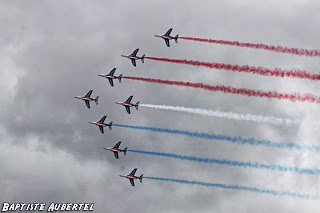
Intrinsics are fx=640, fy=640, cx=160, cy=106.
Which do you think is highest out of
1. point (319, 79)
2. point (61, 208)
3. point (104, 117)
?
point (104, 117)

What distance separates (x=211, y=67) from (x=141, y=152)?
90.9 ft

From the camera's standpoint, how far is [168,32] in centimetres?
16350

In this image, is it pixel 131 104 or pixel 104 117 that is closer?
pixel 131 104

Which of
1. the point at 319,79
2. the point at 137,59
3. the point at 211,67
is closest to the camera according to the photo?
the point at 319,79

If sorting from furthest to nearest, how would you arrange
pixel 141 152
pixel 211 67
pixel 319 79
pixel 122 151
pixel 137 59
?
1. pixel 122 151
2. pixel 137 59
3. pixel 141 152
4. pixel 211 67
5. pixel 319 79

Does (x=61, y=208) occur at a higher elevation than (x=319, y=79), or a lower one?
lower

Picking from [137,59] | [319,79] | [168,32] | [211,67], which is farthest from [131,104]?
[319,79]

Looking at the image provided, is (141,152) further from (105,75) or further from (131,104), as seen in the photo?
(105,75)

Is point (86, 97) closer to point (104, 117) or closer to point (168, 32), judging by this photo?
point (104, 117)

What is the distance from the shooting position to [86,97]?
185125 mm

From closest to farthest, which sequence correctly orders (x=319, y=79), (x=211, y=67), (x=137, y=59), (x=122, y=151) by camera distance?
(x=319, y=79), (x=211, y=67), (x=137, y=59), (x=122, y=151)

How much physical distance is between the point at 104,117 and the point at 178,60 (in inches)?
1705

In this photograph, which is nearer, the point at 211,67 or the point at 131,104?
the point at 211,67

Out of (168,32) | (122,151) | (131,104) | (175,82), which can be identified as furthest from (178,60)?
(122,151)
